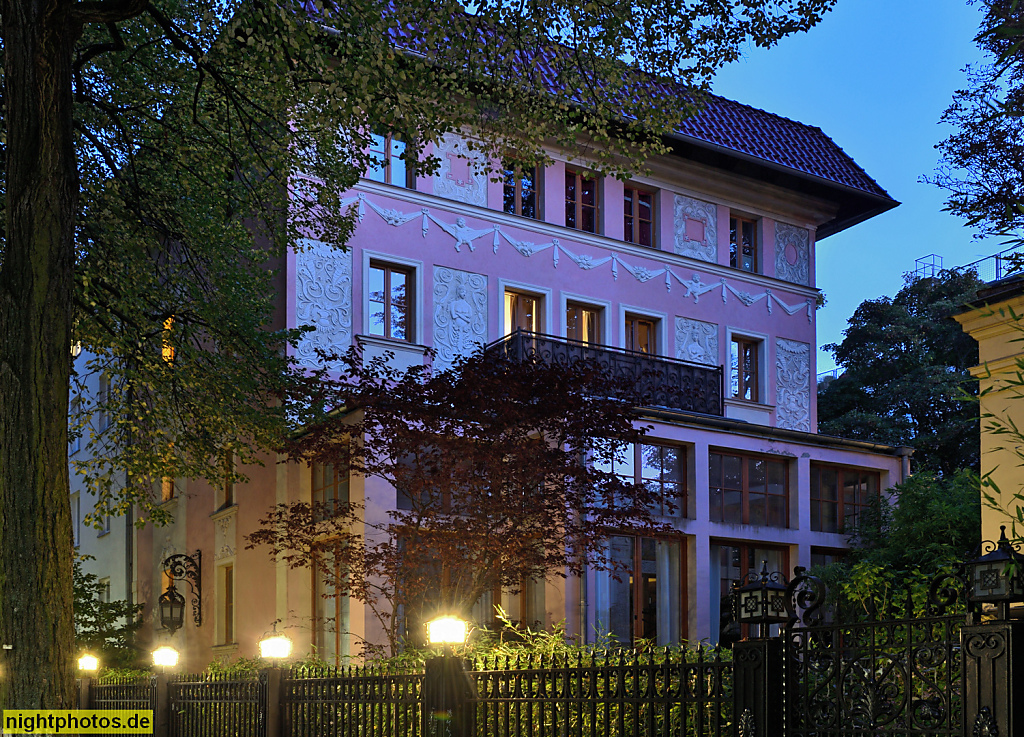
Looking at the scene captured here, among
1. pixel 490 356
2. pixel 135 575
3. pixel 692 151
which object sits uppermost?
pixel 692 151

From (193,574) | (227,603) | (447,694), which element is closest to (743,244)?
(227,603)

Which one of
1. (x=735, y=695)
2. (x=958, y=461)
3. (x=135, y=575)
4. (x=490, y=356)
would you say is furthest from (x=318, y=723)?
(x=958, y=461)

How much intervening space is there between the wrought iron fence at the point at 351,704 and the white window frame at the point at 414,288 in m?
10.5

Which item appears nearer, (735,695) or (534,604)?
(735,695)

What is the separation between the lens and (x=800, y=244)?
86.7 feet

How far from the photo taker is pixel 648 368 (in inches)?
851

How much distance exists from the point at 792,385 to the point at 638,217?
207 inches

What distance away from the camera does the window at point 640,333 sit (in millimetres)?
23688

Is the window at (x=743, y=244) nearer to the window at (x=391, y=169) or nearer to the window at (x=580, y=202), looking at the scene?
the window at (x=580, y=202)

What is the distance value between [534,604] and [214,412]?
6.31 meters

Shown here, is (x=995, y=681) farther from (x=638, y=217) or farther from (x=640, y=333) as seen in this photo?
(x=638, y=217)

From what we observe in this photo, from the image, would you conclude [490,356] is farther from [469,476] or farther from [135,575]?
[135,575]

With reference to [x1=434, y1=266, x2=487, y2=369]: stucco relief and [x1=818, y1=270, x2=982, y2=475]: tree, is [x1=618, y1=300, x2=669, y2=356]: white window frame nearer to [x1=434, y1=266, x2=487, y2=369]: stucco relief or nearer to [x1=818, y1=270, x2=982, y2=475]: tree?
[x1=434, y1=266, x2=487, y2=369]: stucco relief

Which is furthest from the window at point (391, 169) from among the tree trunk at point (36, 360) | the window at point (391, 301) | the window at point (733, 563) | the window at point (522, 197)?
the tree trunk at point (36, 360)
